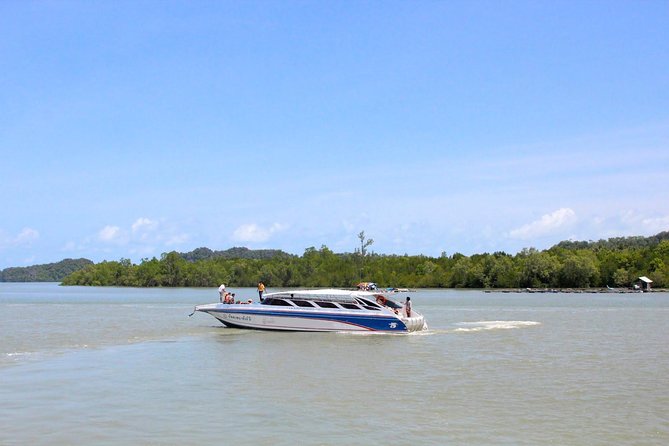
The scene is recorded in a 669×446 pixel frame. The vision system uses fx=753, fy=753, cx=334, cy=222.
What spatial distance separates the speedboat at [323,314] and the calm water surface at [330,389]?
837mm

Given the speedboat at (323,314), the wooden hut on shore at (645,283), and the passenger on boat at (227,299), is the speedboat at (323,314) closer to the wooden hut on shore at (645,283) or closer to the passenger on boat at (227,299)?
the passenger on boat at (227,299)

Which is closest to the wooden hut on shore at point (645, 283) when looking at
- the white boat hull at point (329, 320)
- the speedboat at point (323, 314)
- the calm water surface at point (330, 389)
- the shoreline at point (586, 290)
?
the shoreline at point (586, 290)

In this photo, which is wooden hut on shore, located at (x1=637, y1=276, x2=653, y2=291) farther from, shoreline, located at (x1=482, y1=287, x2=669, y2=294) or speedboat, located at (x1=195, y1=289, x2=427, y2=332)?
speedboat, located at (x1=195, y1=289, x2=427, y2=332)

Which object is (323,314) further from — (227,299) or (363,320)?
(227,299)

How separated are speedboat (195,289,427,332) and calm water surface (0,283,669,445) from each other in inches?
33.0

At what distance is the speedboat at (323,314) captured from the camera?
37.7 meters

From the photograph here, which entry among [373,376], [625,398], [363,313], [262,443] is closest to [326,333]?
[363,313]

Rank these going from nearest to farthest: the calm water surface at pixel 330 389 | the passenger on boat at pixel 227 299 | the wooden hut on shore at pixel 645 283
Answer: the calm water surface at pixel 330 389 → the passenger on boat at pixel 227 299 → the wooden hut on shore at pixel 645 283

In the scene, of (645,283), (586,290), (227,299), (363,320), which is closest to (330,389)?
(363,320)

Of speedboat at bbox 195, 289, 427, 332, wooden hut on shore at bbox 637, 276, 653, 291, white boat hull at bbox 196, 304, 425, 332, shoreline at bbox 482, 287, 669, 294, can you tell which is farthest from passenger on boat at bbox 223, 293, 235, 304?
wooden hut on shore at bbox 637, 276, 653, 291

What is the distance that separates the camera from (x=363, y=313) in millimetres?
37719

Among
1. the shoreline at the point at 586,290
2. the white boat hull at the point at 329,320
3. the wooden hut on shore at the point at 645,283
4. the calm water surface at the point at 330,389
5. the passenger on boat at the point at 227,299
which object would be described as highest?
the wooden hut on shore at the point at 645,283

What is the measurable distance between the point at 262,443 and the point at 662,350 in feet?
76.6

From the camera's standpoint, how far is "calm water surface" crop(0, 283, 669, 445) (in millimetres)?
15602
